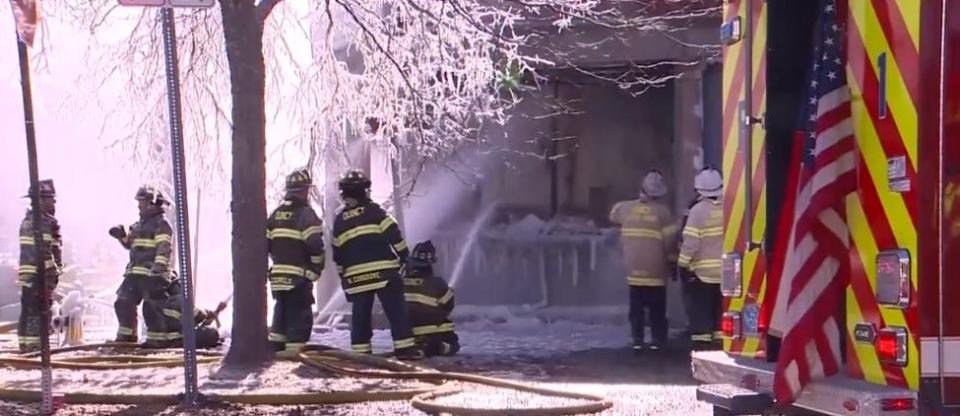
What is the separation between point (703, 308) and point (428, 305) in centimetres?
235

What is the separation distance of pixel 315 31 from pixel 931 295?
852 cm

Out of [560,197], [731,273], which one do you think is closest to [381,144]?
[560,197]

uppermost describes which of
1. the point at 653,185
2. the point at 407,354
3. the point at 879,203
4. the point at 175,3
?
the point at 175,3

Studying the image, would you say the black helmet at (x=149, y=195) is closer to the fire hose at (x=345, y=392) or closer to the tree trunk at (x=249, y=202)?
the fire hose at (x=345, y=392)

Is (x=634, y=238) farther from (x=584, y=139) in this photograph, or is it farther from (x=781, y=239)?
(x=781, y=239)

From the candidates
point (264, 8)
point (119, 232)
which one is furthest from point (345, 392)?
point (119, 232)

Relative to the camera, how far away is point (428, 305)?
10.4m

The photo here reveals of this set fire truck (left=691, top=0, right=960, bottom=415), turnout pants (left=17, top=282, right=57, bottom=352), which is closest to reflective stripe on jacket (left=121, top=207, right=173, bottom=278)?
turnout pants (left=17, top=282, right=57, bottom=352)

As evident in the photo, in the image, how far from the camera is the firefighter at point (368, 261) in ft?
32.8

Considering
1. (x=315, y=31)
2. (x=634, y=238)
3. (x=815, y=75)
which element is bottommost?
(x=634, y=238)

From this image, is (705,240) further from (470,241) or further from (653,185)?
(470,241)

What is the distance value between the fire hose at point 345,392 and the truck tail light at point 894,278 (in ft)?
9.54

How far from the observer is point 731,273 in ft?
17.9

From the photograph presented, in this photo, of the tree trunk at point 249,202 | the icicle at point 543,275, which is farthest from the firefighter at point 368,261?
the icicle at point 543,275
